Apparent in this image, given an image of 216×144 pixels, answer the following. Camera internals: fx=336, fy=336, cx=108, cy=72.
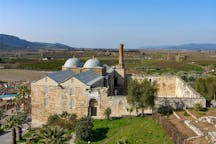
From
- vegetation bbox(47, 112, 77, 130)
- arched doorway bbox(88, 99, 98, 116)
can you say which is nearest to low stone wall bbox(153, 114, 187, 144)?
vegetation bbox(47, 112, 77, 130)

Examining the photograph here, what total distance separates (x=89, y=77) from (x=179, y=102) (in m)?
11.3

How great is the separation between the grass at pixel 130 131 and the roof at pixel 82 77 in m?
5.05

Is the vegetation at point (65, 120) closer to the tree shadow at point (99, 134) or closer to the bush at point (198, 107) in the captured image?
the tree shadow at point (99, 134)

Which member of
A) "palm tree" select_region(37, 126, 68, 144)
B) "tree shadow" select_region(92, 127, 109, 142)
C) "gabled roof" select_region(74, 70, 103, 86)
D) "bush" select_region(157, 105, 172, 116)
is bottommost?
"tree shadow" select_region(92, 127, 109, 142)

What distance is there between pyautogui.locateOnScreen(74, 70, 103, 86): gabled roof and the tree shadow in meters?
6.39

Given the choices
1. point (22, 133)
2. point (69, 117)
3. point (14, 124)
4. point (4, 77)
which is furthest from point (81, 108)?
point (4, 77)

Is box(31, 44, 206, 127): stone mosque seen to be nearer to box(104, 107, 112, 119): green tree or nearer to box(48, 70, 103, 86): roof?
box(48, 70, 103, 86): roof

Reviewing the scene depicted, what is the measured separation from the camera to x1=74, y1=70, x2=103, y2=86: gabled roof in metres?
37.5

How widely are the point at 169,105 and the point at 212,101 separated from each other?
7.72 meters

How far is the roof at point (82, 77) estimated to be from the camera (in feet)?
124

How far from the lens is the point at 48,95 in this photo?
1507 inches

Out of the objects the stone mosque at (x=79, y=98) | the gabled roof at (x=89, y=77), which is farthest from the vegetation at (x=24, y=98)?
the gabled roof at (x=89, y=77)

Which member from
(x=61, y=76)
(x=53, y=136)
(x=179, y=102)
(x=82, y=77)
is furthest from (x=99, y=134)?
(x=61, y=76)

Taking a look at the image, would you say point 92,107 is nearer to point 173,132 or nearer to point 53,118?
point 53,118
